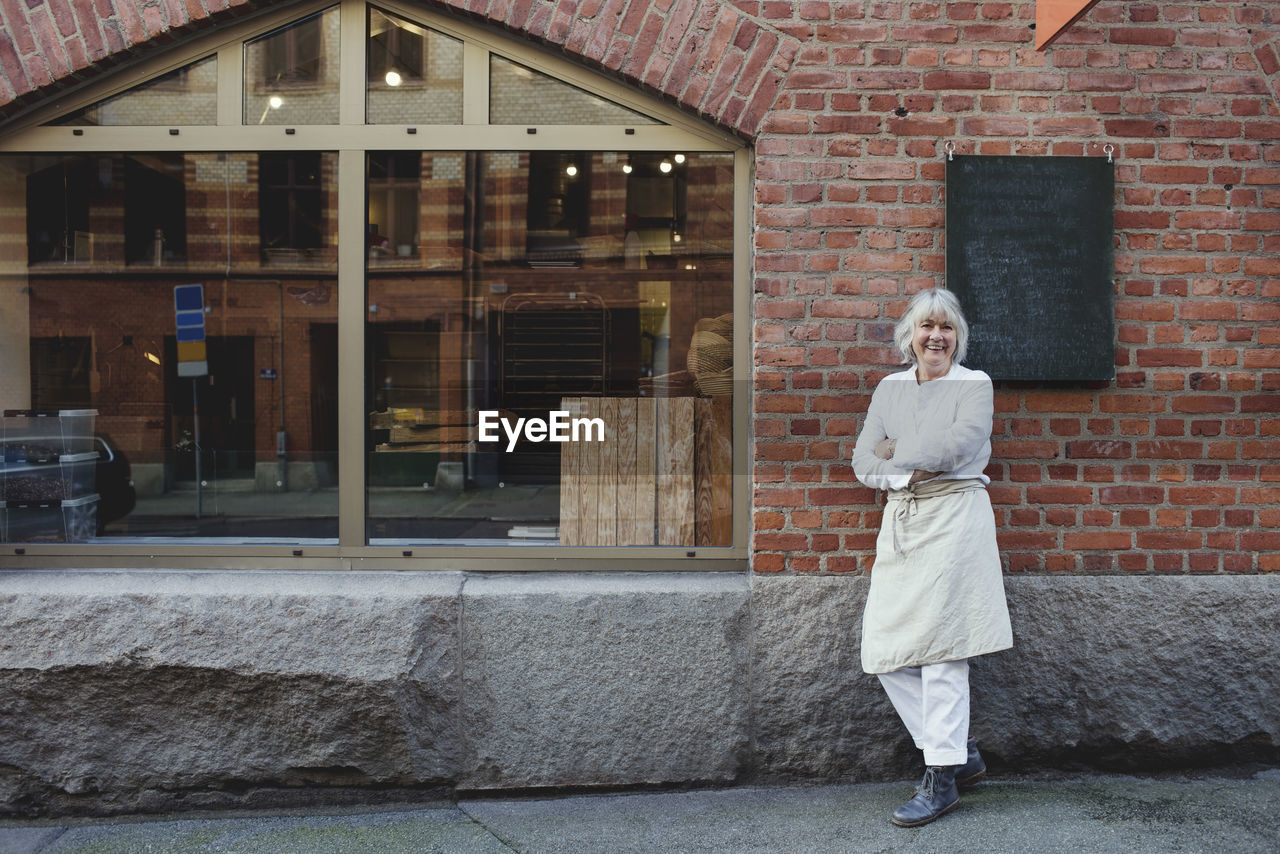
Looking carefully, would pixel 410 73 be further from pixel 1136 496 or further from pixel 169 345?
pixel 1136 496

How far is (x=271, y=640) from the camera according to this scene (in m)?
3.70

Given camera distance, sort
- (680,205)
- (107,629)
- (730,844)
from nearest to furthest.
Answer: (730,844), (107,629), (680,205)

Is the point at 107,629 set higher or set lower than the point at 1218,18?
lower

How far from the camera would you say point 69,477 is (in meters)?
4.14

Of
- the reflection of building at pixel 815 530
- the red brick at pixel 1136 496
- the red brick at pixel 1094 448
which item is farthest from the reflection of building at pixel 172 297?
the red brick at pixel 1136 496

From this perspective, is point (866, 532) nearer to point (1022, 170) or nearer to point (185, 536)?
point (1022, 170)

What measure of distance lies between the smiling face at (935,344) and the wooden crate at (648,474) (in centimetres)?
95

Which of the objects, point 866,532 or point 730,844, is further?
point 866,532

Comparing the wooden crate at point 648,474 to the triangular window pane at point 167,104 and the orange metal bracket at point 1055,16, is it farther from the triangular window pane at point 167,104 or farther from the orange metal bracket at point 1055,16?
the triangular window pane at point 167,104

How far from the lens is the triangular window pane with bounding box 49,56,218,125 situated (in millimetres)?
3959

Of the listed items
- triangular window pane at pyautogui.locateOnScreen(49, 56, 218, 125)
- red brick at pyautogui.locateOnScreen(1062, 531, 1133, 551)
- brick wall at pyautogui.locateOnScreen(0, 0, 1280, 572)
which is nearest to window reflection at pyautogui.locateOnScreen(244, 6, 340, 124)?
triangular window pane at pyautogui.locateOnScreen(49, 56, 218, 125)

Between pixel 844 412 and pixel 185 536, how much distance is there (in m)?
2.88

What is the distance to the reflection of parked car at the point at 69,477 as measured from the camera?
4.11 m

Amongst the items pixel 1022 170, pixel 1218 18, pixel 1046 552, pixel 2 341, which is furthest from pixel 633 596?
pixel 1218 18
